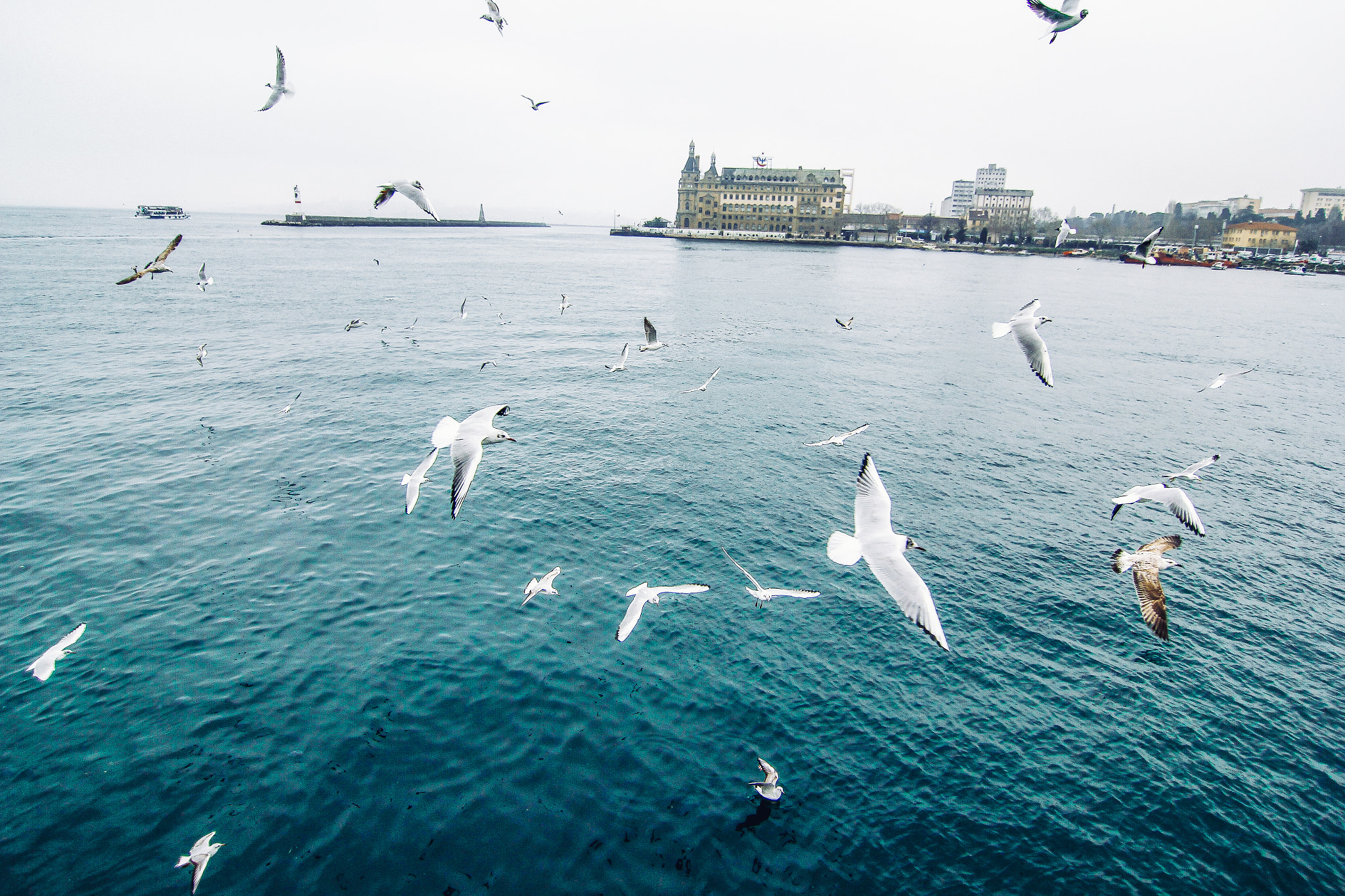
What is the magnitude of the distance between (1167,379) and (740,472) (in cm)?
4265

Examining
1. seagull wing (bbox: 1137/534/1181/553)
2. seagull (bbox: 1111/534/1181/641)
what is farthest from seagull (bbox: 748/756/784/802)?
seagull wing (bbox: 1137/534/1181/553)

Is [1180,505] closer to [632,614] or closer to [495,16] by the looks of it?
[632,614]

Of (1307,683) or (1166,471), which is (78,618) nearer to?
(1307,683)

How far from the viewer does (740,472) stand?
101ft

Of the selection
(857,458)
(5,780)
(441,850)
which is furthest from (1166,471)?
(5,780)

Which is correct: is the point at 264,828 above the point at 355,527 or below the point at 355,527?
below

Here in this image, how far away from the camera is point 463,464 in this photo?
13109mm

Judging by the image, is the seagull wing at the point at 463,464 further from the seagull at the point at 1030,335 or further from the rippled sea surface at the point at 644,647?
the seagull at the point at 1030,335

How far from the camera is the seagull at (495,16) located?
19.2 m

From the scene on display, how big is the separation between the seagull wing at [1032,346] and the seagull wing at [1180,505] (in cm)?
453

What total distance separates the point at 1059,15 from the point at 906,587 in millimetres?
14250

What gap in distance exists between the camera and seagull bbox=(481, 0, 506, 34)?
63.0 feet

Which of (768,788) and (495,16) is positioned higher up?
(495,16)

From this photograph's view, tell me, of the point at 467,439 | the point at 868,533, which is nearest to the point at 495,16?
the point at 467,439
